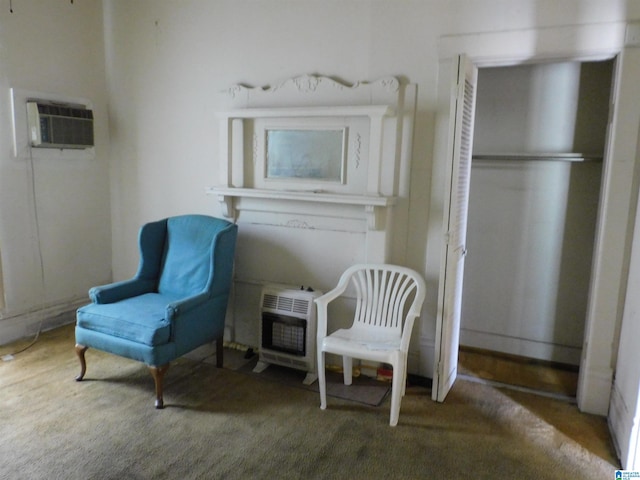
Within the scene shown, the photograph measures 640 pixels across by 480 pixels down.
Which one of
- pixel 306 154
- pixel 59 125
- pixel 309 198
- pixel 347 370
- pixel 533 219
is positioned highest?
pixel 59 125

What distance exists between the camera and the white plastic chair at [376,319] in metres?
2.59

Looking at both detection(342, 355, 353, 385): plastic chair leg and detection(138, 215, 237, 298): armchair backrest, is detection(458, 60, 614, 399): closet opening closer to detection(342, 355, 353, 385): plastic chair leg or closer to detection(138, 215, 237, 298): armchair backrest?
detection(342, 355, 353, 385): plastic chair leg

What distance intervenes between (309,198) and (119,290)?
4.70 feet

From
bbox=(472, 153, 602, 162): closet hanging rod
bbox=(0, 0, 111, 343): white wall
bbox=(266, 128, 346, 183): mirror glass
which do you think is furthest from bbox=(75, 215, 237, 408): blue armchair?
bbox=(472, 153, 602, 162): closet hanging rod

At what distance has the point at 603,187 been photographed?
2.66 metres

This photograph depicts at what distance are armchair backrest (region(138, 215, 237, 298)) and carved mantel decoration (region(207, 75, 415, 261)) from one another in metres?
0.31

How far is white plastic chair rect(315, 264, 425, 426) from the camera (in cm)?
259

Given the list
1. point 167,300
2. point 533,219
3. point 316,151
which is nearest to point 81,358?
point 167,300

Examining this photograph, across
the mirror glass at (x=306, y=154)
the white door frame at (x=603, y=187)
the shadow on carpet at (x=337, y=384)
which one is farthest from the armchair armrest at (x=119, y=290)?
the white door frame at (x=603, y=187)

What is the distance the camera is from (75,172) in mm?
3955

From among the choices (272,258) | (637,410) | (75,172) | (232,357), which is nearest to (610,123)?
(637,410)

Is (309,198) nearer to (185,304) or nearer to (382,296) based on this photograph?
(382,296)

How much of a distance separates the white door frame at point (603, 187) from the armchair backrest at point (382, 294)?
1.03 meters

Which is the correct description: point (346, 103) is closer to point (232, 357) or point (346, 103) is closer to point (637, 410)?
point (232, 357)
